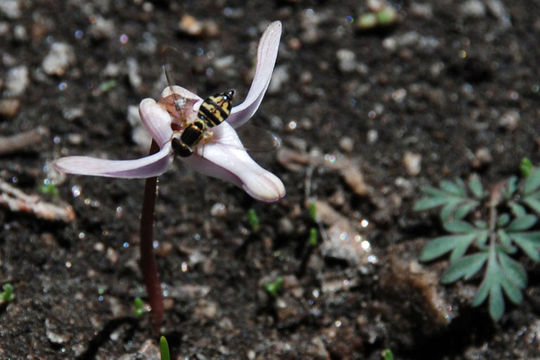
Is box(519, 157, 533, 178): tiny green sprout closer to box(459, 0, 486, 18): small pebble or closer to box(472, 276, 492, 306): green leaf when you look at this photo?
box(472, 276, 492, 306): green leaf

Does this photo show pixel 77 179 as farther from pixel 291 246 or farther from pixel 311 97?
pixel 311 97

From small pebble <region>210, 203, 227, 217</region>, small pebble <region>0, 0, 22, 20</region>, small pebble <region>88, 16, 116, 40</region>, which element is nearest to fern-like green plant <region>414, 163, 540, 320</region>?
small pebble <region>210, 203, 227, 217</region>

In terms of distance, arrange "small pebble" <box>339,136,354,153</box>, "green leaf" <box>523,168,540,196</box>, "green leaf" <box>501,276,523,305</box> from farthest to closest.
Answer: "small pebble" <box>339,136,354,153</box>, "green leaf" <box>523,168,540,196</box>, "green leaf" <box>501,276,523,305</box>

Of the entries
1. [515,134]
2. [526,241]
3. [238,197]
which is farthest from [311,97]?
[526,241]

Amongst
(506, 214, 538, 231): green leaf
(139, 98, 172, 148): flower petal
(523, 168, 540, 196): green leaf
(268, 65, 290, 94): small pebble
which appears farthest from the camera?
(268, 65, 290, 94): small pebble

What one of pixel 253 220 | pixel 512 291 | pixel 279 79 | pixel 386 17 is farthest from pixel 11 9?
pixel 512 291
